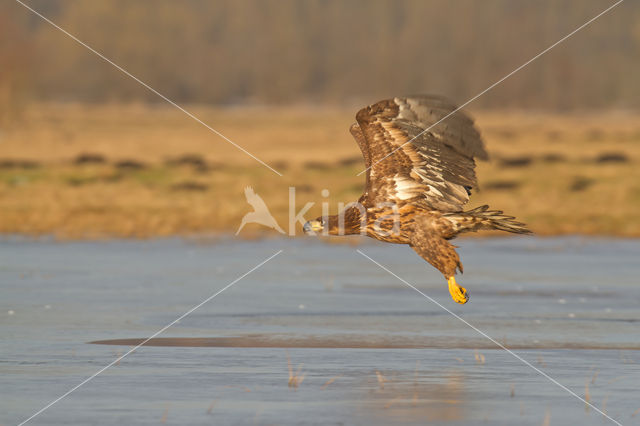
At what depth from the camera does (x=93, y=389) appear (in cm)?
977

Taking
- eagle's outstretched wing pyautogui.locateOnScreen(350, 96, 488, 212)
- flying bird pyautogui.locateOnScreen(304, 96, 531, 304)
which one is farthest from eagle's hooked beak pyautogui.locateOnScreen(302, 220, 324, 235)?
eagle's outstretched wing pyautogui.locateOnScreen(350, 96, 488, 212)

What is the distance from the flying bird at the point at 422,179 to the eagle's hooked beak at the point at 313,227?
314 mm

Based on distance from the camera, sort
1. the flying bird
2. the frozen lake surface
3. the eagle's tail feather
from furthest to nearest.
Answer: the flying bird, the eagle's tail feather, the frozen lake surface

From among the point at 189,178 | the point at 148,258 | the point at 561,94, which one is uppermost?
the point at 561,94

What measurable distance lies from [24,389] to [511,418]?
145 inches

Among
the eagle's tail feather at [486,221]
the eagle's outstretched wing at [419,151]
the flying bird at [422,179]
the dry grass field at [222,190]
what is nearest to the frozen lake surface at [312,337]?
the flying bird at [422,179]

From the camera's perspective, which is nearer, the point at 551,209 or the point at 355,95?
the point at 551,209

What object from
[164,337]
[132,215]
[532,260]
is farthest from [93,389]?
[132,215]

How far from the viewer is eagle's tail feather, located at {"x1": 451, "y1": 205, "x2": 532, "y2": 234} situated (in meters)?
11.2

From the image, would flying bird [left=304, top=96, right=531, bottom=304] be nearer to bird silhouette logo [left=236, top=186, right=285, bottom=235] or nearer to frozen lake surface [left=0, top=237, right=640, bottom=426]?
frozen lake surface [left=0, top=237, right=640, bottom=426]

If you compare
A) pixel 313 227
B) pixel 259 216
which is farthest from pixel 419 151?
pixel 259 216

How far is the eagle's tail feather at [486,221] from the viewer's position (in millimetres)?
11250

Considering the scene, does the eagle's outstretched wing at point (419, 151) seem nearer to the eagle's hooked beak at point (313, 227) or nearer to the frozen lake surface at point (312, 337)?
the eagle's hooked beak at point (313, 227)

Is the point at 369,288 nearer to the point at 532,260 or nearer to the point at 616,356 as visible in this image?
the point at 532,260
